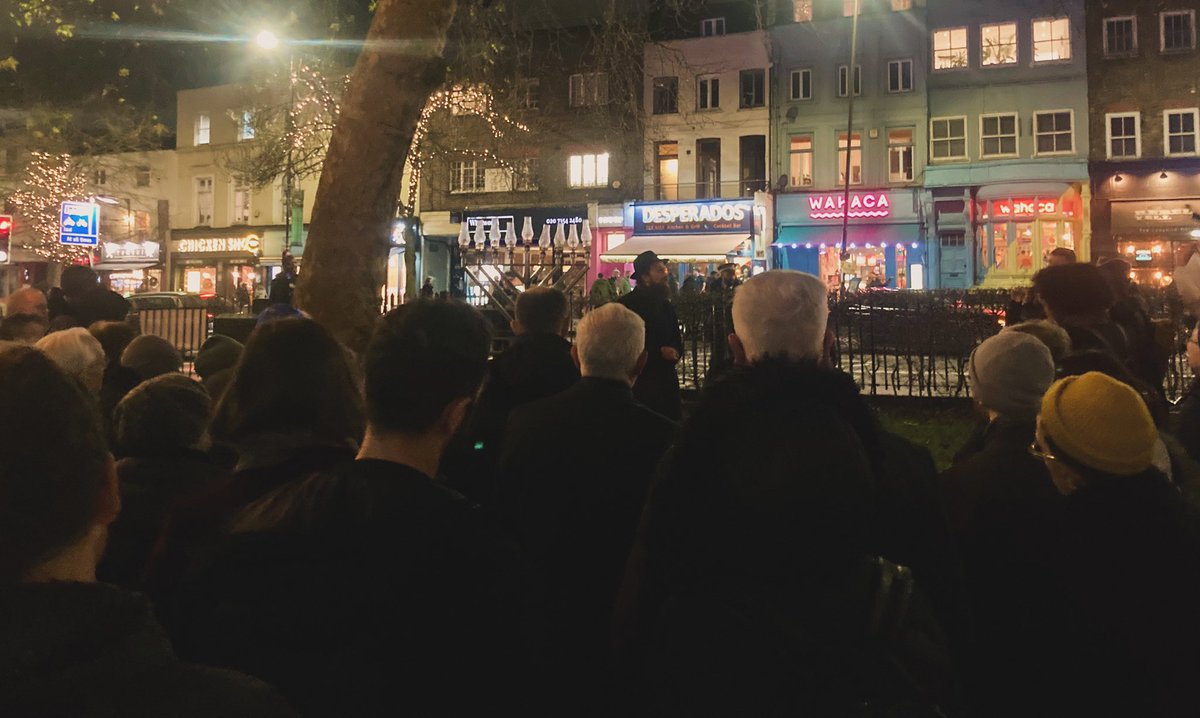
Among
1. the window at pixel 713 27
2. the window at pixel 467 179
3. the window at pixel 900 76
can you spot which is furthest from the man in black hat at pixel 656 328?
the window at pixel 467 179

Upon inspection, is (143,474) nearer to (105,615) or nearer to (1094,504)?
(105,615)

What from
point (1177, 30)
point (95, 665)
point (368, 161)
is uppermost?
point (1177, 30)

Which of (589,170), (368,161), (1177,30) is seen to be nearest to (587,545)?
(368,161)

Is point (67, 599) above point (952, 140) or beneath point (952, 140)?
beneath

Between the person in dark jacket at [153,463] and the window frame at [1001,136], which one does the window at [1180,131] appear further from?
the person in dark jacket at [153,463]

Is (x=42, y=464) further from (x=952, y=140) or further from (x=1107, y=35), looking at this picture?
(x=1107, y=35)

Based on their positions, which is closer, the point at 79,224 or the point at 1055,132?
the point at 79,224

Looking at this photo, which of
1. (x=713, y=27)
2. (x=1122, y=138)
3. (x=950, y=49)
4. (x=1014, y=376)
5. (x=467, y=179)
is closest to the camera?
(x=1014, y=376)

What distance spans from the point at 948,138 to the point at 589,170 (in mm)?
14344

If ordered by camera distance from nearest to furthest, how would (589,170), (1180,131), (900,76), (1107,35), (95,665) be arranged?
(95,665) → (1180,131) → (1107,35) → (900,76) → (589,170)

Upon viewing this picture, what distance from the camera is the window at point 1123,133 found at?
93.4 ft

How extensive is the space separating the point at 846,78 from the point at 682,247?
928 centimetres

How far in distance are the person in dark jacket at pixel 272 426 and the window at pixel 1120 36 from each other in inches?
1356

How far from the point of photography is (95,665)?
36.7 inches
